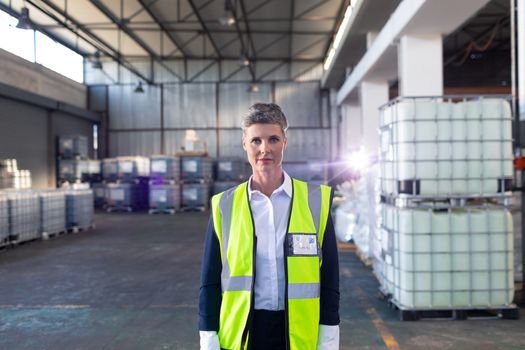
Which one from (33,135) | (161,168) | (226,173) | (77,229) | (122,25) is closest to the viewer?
(77,229)

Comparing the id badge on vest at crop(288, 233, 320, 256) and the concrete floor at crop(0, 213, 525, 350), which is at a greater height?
the id badge on vest at crop(288, 233, 320, 256)

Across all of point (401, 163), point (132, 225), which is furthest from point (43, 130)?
point (401, 163)

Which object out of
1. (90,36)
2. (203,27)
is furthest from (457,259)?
(90,36)

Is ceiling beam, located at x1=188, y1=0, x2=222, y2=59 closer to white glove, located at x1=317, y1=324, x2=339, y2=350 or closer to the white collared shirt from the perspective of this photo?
the white collared shirt

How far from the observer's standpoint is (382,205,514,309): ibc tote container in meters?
4.48

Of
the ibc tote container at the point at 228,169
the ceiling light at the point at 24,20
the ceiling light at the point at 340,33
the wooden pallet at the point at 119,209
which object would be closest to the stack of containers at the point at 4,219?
the ceiling light at the point at 24,20

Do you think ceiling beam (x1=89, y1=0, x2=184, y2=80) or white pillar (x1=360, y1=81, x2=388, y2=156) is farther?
ceiling beam (x1=89, y1=0, x2=184, y2=80)

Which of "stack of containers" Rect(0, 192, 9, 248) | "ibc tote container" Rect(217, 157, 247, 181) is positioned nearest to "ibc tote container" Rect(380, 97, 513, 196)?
"stack of containers" Rect(0, 192, 9, 248)

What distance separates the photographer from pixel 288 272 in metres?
1.83

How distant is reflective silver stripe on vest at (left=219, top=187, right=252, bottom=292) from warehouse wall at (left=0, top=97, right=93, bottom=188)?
14.7 metres

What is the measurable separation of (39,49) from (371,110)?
1320 centimetres

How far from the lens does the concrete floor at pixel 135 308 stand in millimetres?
4008

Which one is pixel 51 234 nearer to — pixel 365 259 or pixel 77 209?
pixel 77 209

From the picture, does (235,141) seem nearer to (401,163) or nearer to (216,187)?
(216,187)
